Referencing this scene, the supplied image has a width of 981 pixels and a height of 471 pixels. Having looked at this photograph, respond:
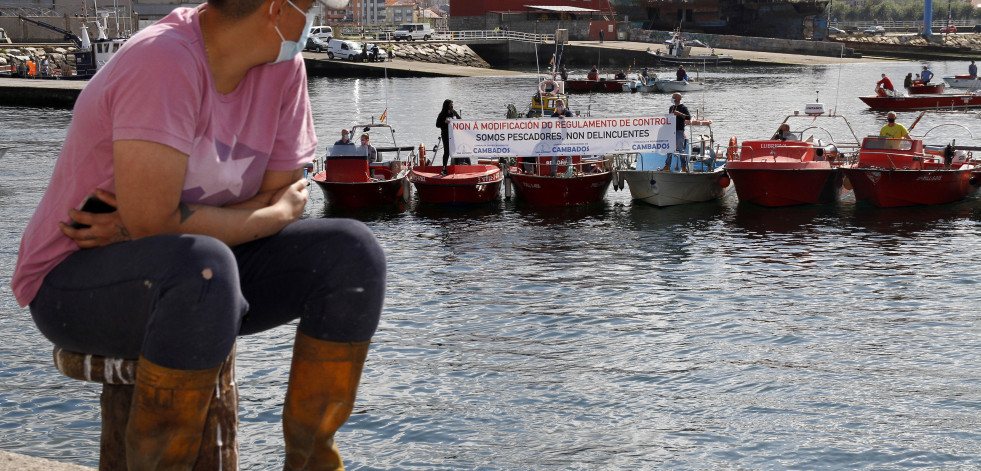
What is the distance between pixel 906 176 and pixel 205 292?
75.9 feet

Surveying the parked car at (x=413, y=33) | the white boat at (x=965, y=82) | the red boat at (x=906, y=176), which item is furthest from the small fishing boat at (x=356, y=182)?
the parked car at (x=413, y=33)

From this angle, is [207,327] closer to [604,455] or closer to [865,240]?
[604,455]

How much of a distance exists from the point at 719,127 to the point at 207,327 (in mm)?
41394

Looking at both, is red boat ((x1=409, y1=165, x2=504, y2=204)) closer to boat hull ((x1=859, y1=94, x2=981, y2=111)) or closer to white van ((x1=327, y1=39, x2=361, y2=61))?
boat hull ((x1=859, y1=94, x2=981, y2=111))

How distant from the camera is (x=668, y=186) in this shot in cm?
2392

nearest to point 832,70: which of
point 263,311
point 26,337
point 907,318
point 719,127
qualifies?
point 719,127

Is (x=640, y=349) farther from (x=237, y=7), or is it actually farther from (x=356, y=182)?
(x=356, y=182)

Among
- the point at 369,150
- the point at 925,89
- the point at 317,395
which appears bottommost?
the point at 369,150

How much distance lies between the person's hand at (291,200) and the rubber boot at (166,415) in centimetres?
43

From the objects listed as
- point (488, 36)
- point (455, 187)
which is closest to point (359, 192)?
point (455, 187)

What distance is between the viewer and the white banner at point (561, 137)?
23.7m

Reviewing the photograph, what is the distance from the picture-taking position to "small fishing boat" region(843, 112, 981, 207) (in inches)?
912

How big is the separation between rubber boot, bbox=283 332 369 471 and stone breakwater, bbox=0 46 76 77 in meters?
59.8

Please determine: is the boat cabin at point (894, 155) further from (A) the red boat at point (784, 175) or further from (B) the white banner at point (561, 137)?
(B) the white banner at point (561, 137)
